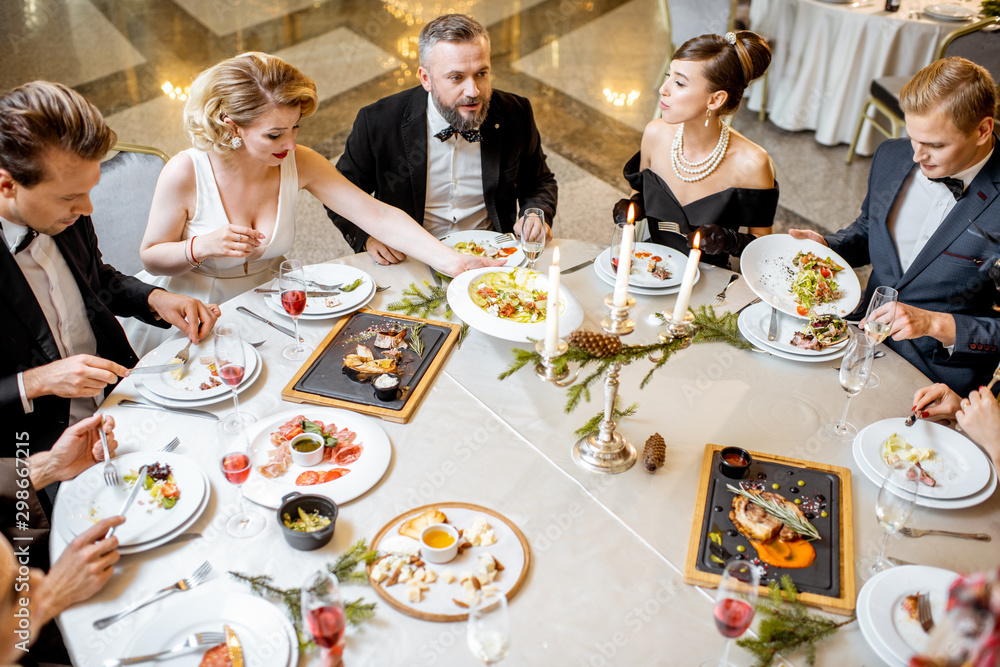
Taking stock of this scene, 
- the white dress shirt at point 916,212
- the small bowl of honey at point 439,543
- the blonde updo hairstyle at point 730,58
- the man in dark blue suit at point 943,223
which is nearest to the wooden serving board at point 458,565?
the small bowl of honey at point 439,543

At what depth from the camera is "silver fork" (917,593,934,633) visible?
1355mm

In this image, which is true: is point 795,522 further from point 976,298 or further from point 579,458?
point 976,298

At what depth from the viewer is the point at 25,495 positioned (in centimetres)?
169

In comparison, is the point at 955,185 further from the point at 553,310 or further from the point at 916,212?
the point at 553,310

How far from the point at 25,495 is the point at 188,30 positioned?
19.9 feet

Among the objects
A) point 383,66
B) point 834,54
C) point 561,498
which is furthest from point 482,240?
point 383,66

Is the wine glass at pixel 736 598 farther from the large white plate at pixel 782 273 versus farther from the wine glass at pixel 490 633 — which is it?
the large white plate at pixel 782 273

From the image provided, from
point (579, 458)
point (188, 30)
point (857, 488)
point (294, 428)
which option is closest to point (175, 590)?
point (294, 428)

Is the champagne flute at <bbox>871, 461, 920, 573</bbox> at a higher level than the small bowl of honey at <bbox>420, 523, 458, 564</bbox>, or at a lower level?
higher

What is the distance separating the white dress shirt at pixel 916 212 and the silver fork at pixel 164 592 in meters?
2.27

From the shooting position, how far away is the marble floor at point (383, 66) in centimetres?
480

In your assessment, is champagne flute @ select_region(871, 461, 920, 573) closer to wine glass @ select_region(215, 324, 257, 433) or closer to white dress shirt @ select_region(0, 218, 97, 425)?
wine glass @ select_region(215, 324, 257, 433)

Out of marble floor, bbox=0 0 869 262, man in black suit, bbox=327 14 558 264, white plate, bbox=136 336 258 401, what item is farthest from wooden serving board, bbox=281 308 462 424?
marble floor, bbox=0 0 869 262

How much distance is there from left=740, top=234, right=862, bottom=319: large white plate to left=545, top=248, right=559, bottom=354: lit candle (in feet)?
3.09
